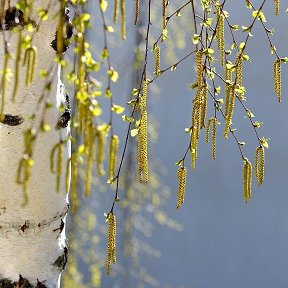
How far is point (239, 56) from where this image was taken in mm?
887

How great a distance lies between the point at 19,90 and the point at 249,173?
30 centimetres

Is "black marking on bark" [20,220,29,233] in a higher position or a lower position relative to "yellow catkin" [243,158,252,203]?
lower

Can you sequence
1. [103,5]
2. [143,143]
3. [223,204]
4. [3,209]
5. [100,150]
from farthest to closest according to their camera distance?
[223,204]
[3,209]
[143,143]
[103,5]
[100,150]

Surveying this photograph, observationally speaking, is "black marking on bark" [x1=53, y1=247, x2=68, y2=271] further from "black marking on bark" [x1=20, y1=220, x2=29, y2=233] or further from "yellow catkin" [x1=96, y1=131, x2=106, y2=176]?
"yellow catkin" [x1=96, y1=131, x2=106, y2=176]

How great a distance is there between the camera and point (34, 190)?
99 centimetres

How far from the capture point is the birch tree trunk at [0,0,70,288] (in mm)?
947

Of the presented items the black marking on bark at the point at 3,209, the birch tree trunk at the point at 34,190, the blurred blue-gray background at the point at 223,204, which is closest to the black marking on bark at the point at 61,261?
the birch tree trunk at the point at 34,190

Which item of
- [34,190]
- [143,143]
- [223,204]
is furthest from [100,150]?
[223,204]

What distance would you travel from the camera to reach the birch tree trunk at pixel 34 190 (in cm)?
95

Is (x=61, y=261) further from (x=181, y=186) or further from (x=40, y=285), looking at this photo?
(x=181, y=186)

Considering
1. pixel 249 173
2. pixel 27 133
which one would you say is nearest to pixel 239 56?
pixel 249 173

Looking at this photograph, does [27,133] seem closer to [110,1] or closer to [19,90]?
[19,90]

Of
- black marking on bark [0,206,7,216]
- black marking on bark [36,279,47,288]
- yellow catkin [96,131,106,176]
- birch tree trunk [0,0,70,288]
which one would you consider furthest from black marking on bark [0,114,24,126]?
yellow catkin [96,131,106,176]

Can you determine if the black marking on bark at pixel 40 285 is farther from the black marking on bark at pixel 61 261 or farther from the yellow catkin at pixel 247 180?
the yellow catkin at pixel 247 180
